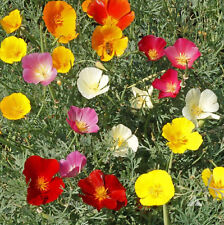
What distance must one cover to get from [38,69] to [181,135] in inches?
22.2

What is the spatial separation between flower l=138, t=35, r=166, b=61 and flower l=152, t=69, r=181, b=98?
123 mm

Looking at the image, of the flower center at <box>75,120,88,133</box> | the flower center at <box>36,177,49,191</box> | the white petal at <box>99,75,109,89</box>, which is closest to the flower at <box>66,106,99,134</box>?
the flower center at <box>75,120,88,133</box>

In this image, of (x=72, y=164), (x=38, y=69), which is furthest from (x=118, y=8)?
(x=72, y=164)

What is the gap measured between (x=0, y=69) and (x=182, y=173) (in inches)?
36.0

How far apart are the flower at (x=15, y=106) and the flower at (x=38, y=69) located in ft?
0.24

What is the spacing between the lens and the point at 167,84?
63.7 inches

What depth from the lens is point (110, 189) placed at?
1.41 meters

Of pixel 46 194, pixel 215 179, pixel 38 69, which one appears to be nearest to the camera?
pixel 46 194

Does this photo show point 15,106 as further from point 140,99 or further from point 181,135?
point 181,135

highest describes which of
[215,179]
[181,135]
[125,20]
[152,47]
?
[125,20]

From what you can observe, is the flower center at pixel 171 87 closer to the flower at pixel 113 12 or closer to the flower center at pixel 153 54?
the flower center at pixel 153 54

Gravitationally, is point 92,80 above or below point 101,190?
above

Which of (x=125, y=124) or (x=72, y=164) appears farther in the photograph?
(x=125, y=124)

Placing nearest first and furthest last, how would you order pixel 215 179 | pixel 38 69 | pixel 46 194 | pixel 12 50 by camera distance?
pixel 46 194, pixel 215 179, pixel 38 69, pixel 12 50
